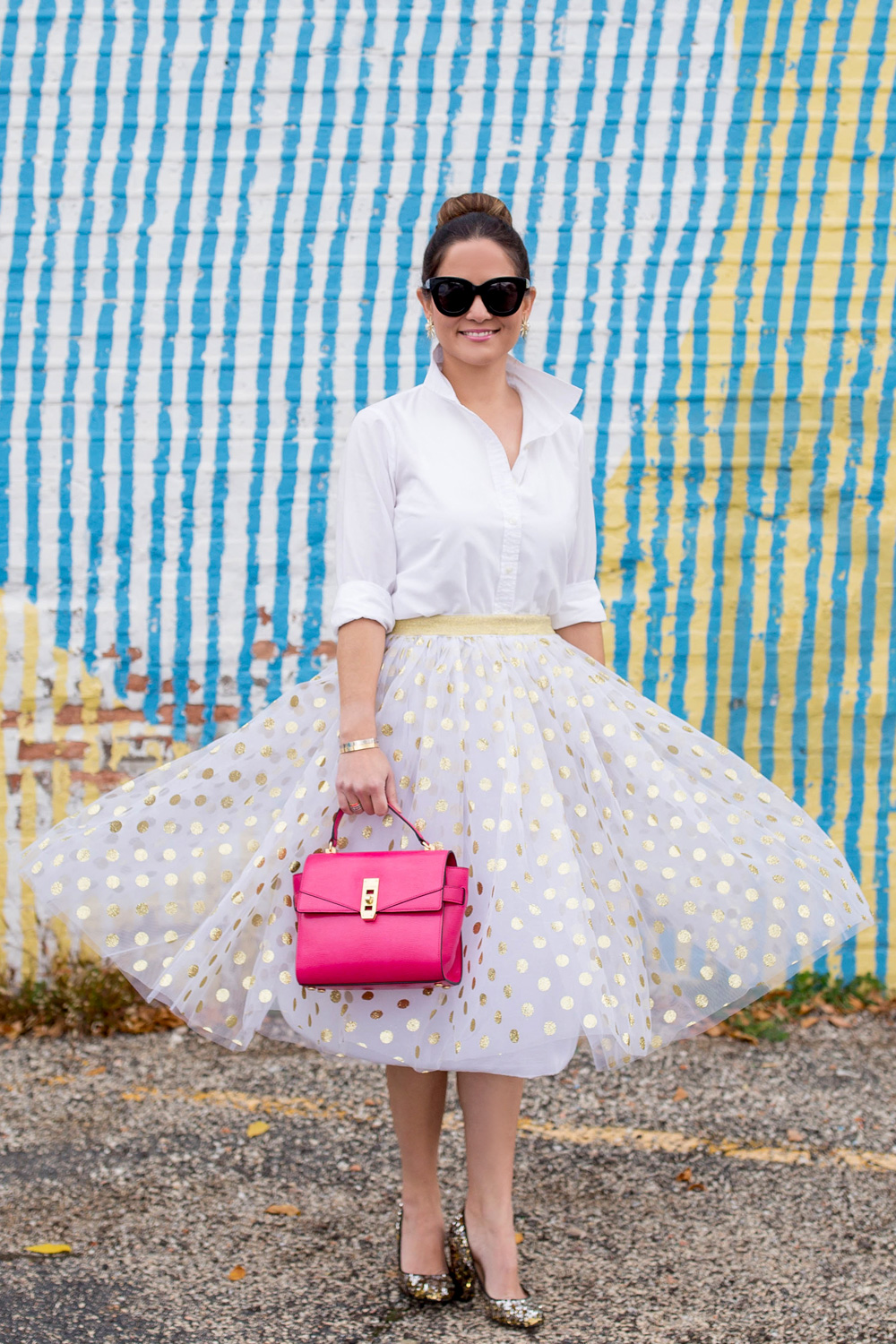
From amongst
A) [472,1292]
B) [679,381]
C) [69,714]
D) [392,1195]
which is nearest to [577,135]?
[679,381]

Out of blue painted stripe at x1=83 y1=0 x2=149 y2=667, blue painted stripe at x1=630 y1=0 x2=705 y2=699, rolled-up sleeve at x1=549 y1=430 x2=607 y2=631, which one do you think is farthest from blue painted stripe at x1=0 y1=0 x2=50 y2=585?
rolled-up sleeve at x1=549 y1=430 x2=607 y2=631

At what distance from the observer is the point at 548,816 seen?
238 cm

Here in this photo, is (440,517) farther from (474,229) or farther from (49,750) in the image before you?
(49,750)

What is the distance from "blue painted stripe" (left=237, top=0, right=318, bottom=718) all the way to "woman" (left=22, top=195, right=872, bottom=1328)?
1.62m

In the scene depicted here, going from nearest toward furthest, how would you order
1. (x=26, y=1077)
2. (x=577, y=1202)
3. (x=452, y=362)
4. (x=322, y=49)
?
(x=452, y=362) < (x=577, y=1202) < (x=26, y=1077) < (x=322, y=49)

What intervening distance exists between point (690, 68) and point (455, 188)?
88 centimetres

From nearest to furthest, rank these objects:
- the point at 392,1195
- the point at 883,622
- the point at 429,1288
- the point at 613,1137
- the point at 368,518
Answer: the point at 368,518 → the point at 429,1288 → the point at 392,1195 → the point at 613,1137 → the point at 883,622

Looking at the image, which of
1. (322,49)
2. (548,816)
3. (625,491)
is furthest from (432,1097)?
(322,49)

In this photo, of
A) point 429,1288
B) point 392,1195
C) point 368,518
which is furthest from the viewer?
point 392,1195

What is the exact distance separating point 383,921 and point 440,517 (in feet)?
2.63

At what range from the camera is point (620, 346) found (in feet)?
13.7

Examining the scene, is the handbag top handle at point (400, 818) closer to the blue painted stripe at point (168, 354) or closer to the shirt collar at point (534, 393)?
the shirt collar at point (534, 393)

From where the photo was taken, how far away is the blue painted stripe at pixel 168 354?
13.5 feet

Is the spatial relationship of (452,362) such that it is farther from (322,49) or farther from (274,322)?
(322,49)
